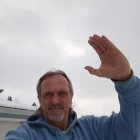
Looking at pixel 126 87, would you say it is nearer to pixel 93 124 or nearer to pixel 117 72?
pixel 117 72

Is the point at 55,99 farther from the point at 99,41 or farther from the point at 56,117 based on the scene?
the point at 99,41

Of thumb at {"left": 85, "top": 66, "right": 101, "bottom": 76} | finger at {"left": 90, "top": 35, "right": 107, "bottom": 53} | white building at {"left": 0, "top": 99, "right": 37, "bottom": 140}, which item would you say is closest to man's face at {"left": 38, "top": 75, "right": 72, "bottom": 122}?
thumb at {"left": 85, "top": 66, "right": 101, "bottom": 76}

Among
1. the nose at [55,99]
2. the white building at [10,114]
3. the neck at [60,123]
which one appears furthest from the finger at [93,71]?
the white building at [10,114]

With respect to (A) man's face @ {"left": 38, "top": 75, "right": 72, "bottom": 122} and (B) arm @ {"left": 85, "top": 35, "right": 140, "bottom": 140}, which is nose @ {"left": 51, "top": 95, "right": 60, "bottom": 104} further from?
(B) arm @ {"left": 85, "top": 35, "right": 140, "bottom": 140}

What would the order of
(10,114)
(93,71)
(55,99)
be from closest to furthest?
1. (93,71)
2. (55,99)
3. (10,114)

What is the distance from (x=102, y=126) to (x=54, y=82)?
0.49 meters

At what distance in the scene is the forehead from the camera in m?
2.74

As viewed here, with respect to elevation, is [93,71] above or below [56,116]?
above

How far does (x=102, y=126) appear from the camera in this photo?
112 inches

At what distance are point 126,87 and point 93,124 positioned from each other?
1.82 ft

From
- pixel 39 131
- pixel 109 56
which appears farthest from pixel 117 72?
pixel 39 131

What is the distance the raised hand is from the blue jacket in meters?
0.07

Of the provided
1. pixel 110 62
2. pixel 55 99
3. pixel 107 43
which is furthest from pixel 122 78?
pixel 55 99

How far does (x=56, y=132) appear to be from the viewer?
2.69 metres
